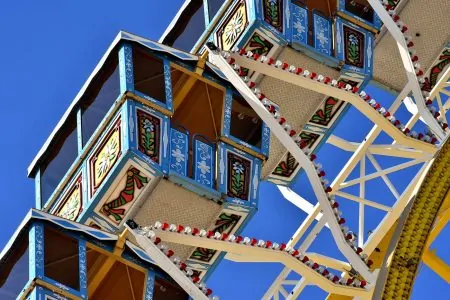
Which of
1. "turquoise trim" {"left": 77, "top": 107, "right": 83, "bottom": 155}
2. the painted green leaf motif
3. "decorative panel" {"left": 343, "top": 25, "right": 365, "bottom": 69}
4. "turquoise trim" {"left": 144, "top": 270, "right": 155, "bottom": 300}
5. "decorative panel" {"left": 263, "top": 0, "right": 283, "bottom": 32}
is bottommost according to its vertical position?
"turquoise trim" {"left": 144, "top": 270, "right": 155, "bottom": 300}

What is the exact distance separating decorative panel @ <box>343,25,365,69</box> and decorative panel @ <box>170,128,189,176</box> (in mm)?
2637

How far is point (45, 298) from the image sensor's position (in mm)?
25438

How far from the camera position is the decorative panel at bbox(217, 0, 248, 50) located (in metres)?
28.3

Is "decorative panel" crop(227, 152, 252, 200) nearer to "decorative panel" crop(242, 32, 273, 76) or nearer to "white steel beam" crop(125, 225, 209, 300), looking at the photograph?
"decorative panel" crop(242, 32, 273, 76)

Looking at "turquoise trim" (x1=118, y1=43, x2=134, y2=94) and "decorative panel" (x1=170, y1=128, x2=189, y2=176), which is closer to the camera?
"decorative panel" (x1=170, y1=128, x2=189, y2=176)

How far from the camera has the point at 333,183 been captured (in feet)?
92.4

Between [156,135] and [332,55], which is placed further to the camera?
[332,55]

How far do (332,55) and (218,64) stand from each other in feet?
6.81

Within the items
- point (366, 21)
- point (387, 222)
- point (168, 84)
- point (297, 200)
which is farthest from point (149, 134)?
point (366, 21)

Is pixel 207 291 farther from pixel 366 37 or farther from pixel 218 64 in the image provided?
pixel 366 37

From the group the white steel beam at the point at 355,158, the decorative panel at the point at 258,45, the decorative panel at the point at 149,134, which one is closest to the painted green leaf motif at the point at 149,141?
the decorative panel at the point at 149,134

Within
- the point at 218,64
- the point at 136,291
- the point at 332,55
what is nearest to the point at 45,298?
the point at 136,291

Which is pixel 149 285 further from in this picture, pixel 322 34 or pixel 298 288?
pixel 322 34

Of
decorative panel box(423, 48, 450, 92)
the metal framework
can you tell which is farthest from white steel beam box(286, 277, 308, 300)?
decorative panel box(423, 48, 450, 92)
